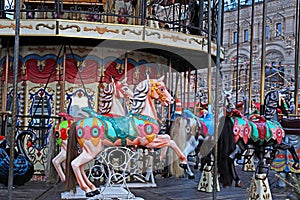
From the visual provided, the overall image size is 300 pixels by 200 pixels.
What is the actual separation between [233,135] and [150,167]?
2.56 meters

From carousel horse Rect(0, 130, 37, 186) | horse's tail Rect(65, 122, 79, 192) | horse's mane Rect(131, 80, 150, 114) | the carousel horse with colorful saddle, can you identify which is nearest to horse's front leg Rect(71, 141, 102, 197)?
horse's tail Rect(65, 122, 79, 192)

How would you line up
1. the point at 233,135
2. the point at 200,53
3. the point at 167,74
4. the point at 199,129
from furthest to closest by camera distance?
the point at 167,74 → the point at 200,53 → the point at 199,129 → the point at 233,135

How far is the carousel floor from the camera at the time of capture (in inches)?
340

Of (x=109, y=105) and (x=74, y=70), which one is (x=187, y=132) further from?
(x=74, y=70)

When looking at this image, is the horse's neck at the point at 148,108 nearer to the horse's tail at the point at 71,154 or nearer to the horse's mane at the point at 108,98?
the horse's mane at the point at 108,98

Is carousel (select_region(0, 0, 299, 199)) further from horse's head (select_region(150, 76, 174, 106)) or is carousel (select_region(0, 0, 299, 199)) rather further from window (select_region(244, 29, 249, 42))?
window (select_region(244, 29, 249, 42))

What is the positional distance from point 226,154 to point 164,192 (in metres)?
1.57

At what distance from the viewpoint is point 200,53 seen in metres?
11.6

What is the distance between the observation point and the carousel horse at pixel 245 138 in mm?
8477

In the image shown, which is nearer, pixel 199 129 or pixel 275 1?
pixel 199 129

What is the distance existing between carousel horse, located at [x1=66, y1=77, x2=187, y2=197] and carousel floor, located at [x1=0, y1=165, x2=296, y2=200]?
120 cm

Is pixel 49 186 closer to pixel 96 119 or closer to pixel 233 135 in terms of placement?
pixel 96 119

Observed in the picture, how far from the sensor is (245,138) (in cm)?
892

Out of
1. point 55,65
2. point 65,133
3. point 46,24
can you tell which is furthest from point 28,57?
point 65,133
